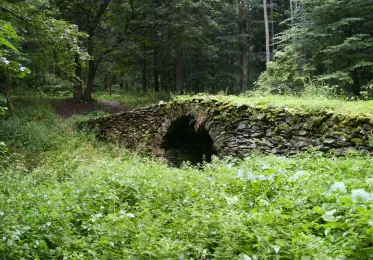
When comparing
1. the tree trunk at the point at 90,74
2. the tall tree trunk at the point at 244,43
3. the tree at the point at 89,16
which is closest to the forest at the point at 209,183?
the tree at the point at 89,16

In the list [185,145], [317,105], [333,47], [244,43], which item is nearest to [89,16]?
[244,43]

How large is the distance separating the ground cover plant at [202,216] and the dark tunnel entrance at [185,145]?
4.60m

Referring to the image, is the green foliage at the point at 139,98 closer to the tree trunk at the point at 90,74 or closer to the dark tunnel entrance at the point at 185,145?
the tree trunk at the point at 90,74

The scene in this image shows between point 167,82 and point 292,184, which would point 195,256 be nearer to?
point 292,184

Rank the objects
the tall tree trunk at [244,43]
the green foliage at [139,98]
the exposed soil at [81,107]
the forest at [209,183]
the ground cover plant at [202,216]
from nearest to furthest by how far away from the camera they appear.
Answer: the ground cover plant at [202,216], the forest at [209,183], the exposed soil at [81,107], the green foliage at [139,98], the tall tree trunk at [244,43]

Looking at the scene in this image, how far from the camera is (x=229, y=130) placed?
768 centimetres

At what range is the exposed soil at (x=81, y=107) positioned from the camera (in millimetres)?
16812

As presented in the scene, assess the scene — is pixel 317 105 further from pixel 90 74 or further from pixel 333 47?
pixel 90 74

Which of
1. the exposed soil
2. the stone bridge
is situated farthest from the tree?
the stone bridge

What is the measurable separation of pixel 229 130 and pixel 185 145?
3.21 m

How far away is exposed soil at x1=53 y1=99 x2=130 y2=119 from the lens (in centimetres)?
1681

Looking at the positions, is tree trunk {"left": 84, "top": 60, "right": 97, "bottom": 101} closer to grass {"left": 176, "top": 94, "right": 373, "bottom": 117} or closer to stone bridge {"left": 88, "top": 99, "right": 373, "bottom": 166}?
stone bridge {"left": 88, "top": 99, "right": 373, "bottom": 166}

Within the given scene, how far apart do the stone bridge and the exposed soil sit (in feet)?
17.7

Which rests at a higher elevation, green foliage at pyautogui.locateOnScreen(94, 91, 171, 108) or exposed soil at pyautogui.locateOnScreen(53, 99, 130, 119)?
green foliage at pyautogui.locateOnScreen(94, 91, 171, 108)
